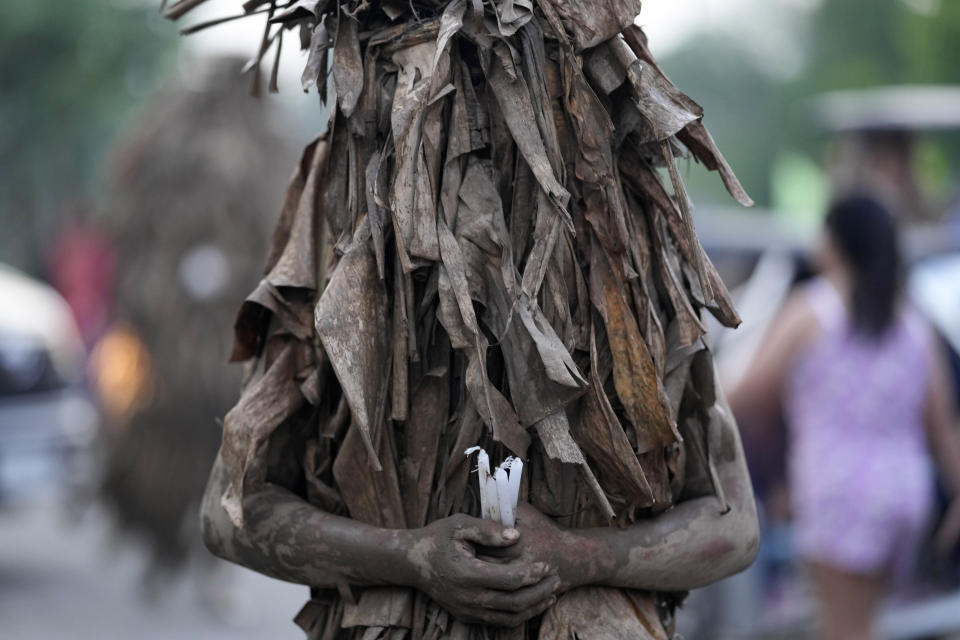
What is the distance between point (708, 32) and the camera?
67938mm

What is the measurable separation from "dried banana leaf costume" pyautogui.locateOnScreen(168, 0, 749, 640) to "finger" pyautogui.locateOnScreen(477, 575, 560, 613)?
0.10 metres

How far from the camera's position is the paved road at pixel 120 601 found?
636 centimetres

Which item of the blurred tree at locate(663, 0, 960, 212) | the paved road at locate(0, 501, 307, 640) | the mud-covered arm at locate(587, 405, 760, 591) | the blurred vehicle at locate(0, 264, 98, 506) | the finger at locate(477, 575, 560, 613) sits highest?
the finger at locate(477, 575, 560, 613)

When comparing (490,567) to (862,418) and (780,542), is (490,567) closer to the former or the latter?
(862,418)

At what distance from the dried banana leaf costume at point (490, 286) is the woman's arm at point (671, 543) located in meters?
0.05

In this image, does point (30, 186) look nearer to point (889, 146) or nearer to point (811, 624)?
point (889, 146)

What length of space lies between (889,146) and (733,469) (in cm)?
776

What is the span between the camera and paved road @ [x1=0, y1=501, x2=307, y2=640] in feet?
20.9

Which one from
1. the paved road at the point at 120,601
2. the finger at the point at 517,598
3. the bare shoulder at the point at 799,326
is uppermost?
the finger at the point at 517,598

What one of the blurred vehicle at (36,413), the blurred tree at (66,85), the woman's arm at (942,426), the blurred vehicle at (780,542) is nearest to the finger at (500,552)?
the woman's arm at (942,426)

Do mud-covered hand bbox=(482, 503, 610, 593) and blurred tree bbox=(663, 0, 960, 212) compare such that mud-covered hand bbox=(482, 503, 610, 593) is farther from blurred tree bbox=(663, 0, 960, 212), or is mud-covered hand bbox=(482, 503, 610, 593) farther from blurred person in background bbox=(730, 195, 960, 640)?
blurred tree bbox=(663, 0, 960, 212)

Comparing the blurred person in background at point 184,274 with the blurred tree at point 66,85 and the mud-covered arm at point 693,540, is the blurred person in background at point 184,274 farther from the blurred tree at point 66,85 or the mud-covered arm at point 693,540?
the blurred tree at point 66,85

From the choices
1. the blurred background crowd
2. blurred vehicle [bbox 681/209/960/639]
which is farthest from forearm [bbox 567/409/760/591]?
blurred vehicle [bbox 681/209/960/639]

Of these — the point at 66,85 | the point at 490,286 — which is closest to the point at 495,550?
the point at 490,286
